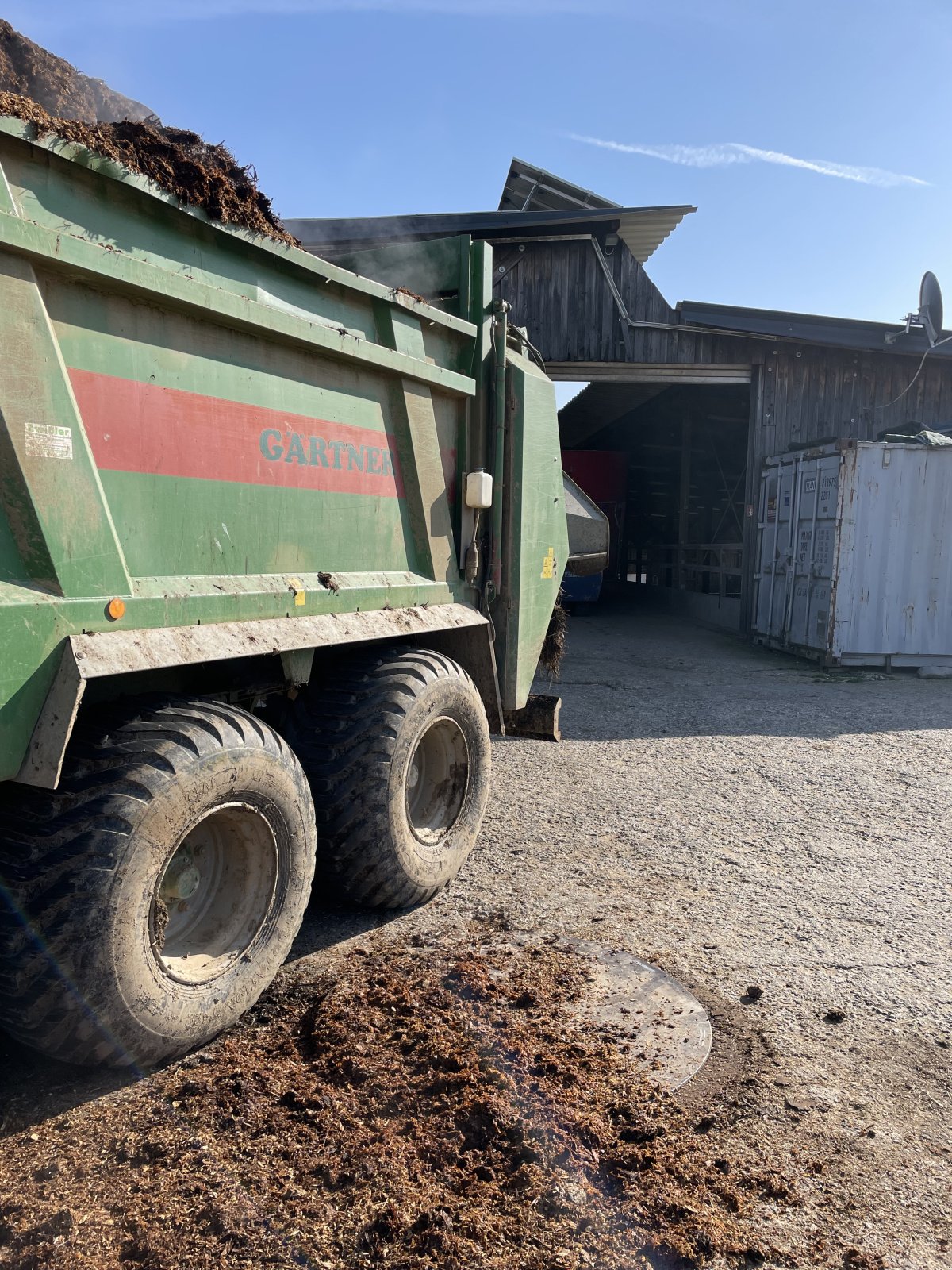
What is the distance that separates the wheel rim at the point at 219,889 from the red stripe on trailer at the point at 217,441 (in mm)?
1079

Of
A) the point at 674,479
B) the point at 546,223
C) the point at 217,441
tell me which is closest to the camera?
the point at 217,441

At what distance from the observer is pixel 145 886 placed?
7.66ft

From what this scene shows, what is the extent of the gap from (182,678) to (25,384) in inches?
44.2

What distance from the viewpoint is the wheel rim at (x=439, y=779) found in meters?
4.10

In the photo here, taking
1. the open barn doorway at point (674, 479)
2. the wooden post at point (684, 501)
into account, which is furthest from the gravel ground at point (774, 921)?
the wooden post at point (684, 501)

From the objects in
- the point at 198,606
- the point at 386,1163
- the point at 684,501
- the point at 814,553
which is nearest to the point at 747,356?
the point at 814,553

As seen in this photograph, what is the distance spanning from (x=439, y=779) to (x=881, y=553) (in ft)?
28.1

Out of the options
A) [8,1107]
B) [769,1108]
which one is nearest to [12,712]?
[8,1107]

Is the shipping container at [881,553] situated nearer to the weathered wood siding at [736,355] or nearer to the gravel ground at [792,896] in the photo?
the gravel ground at [792,896]

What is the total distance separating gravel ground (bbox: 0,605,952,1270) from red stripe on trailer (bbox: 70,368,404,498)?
5.87 ft

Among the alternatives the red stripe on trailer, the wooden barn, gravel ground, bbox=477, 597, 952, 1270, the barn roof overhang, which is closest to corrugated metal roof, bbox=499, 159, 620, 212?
the wooden barn

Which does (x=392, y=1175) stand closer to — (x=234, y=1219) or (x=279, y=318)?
(x=234, y=1219)

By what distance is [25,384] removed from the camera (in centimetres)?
220

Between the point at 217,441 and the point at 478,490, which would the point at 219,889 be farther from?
the point at 478,490
